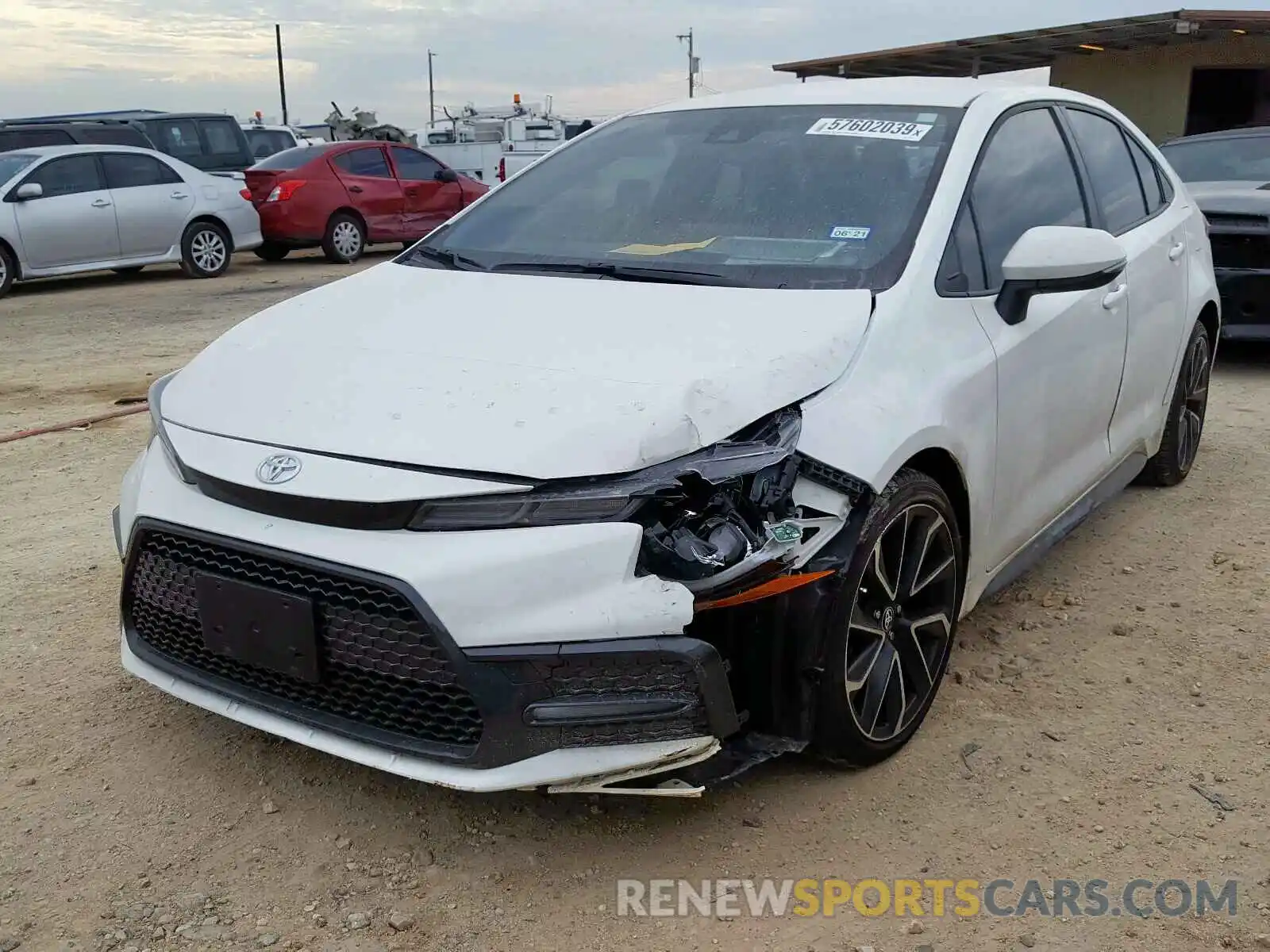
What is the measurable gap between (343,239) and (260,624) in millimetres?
12501

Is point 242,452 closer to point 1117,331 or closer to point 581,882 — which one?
point 581,882

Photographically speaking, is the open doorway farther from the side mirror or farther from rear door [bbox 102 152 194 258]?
the side mirror

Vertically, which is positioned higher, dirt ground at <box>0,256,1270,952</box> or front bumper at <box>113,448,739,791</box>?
front bumper at <box>113,448,739,791</box>

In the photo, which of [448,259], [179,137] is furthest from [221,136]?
[448,259]

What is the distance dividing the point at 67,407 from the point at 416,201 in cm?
850

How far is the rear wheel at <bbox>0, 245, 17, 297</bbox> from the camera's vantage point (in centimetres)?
1158

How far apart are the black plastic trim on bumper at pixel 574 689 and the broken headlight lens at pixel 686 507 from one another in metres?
0.16

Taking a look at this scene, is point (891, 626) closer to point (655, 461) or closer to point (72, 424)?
point (655, 461)

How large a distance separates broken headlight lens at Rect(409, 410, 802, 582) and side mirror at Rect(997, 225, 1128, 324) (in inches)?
39.8

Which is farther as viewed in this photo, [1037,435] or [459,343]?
[1037,435]

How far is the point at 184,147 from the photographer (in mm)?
16484

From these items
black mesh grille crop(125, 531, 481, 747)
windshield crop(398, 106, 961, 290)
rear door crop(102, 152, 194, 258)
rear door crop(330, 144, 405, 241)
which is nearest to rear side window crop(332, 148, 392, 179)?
rear door crop(330, 144, 405, 241)

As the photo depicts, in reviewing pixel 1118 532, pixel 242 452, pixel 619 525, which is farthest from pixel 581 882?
pixel 1118 532

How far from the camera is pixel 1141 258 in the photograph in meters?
4.14
